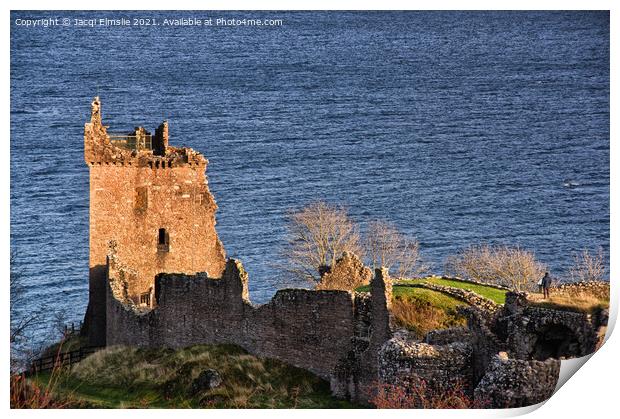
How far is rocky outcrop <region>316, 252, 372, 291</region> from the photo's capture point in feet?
174

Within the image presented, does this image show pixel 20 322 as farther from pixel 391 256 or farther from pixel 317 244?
pixel 317 244

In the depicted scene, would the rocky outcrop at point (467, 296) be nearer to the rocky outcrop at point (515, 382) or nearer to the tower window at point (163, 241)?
the rocky outcrop at point (515, 382)

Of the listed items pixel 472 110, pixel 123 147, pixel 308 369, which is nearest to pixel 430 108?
pixel 472 110

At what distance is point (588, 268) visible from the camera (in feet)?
264

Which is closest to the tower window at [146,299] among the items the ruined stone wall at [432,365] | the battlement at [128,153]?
the battlement at [128,153]

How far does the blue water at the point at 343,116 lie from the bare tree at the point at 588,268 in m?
15.9

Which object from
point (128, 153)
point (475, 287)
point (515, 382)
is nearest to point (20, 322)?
point (128, 153)

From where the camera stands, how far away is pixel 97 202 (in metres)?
62.4

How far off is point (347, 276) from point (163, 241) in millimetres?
11416

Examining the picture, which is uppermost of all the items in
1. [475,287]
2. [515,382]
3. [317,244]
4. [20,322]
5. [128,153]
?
[128,153]

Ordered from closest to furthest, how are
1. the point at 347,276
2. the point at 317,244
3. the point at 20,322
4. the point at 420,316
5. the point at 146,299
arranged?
the point at 420,316
the point at 347,276
the point at 146,299
the point at 317,244
the point at 20,322

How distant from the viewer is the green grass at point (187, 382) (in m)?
48.2

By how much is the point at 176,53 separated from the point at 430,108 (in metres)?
21.2

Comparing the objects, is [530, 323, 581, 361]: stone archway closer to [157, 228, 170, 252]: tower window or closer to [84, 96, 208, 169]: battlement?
[157, 228, 170, 252]: tower window
